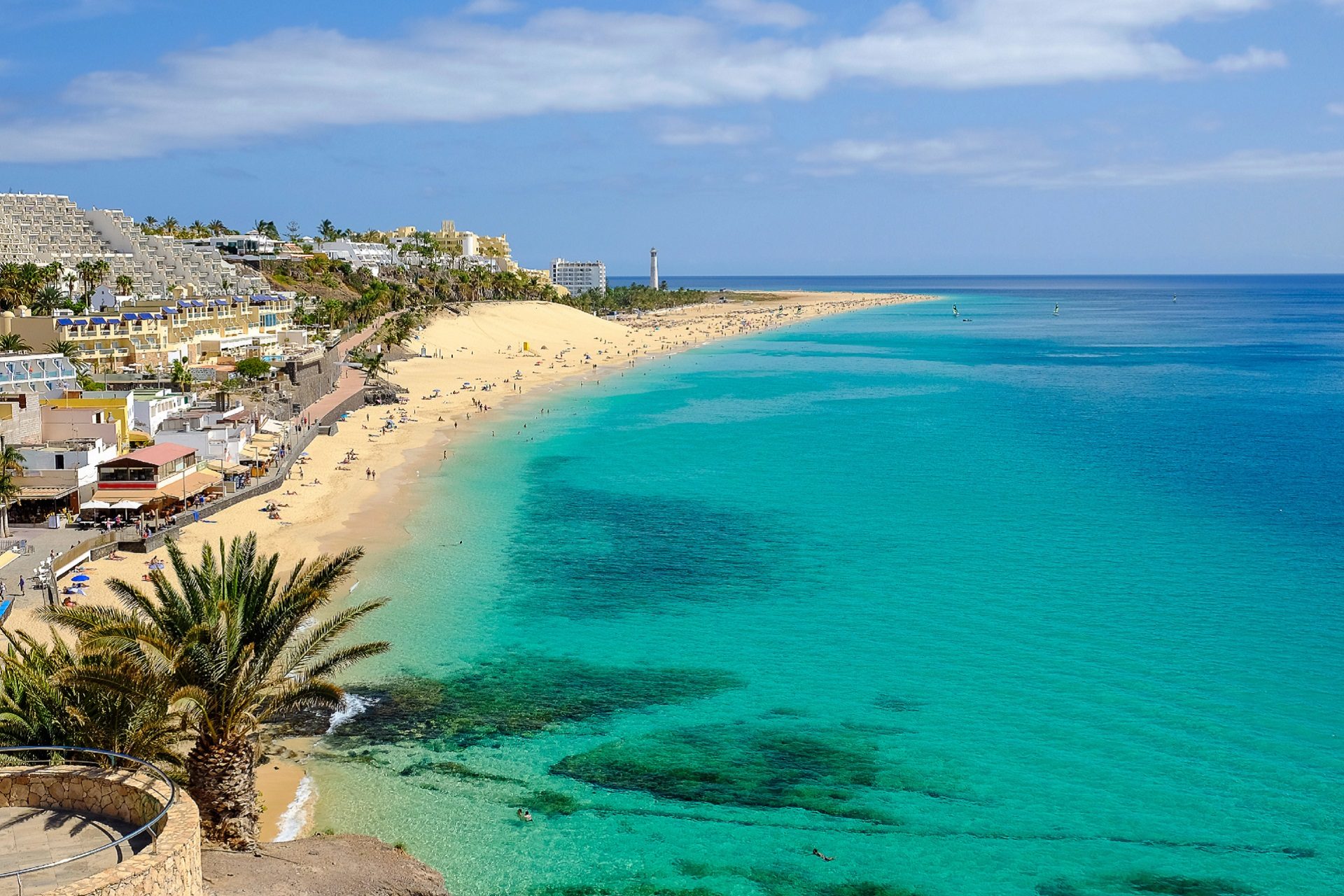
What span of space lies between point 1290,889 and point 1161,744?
501 cm

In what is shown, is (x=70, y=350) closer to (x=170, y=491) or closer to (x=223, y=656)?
(x=170, y=491)

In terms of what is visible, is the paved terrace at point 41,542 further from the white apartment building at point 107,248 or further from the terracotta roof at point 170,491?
the white apartment building at point 107,248

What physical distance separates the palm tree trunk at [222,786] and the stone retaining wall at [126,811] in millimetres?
4535

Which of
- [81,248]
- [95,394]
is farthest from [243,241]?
[95,394]

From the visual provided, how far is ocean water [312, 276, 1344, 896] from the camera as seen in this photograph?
19.3 meters

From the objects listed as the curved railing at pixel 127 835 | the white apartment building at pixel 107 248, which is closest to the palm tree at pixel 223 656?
the curved railing at pixel 127 835

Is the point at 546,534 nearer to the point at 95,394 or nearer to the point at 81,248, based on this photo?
the point at 95,394

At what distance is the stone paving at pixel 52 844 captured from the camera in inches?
422

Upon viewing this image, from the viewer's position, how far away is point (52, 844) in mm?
11609

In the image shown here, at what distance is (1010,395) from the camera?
277 ft

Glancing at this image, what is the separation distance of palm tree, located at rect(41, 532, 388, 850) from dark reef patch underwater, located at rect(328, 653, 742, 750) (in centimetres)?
522

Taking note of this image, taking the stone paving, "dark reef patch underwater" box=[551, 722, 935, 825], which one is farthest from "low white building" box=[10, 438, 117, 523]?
the stone paving

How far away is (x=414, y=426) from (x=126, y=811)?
5348cm

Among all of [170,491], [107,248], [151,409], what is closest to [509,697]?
[170,491]
